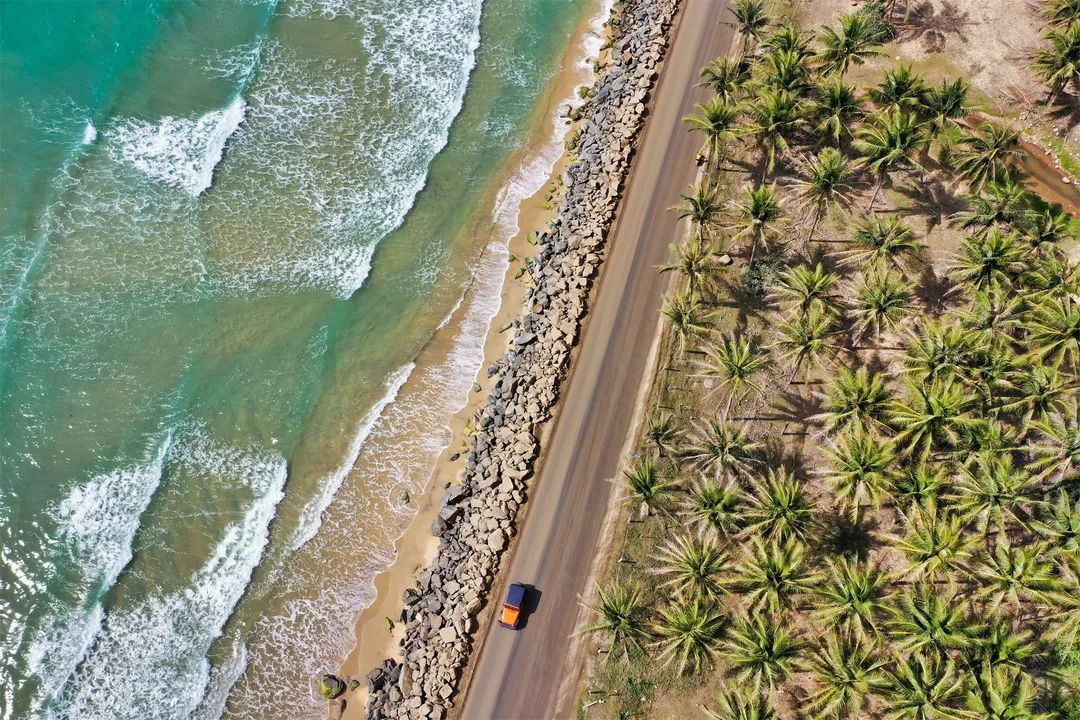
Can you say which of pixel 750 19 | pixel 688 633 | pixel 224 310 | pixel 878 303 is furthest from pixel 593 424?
pixel 750 19

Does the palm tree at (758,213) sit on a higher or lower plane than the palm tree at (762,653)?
higher

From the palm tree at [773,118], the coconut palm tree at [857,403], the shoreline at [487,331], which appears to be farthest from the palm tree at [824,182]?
the shoreline at [487,331]

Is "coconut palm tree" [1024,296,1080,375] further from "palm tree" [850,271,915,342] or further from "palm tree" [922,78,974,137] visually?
"palm tree" [922,78,974,137]

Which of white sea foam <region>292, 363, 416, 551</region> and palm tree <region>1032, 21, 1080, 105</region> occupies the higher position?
palm tree <region>1032, 21, 1080, 105</region>

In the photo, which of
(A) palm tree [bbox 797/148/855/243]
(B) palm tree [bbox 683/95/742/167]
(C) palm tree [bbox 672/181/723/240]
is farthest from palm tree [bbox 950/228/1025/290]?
(B) palm tree [bbox 683/95/742/167]

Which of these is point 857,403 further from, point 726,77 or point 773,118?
point 726,77

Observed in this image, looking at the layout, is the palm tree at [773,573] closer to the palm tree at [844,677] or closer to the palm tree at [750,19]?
the palm tree at [844,677]
